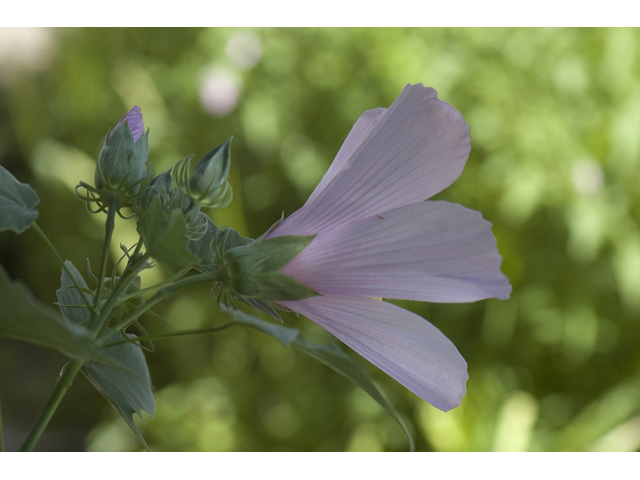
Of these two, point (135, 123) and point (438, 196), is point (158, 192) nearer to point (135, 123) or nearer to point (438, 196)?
point (135, 123)

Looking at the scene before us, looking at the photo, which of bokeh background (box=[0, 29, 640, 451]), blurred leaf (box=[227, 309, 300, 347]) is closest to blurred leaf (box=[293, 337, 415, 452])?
blurred leaf (box=[227, 309, 300, 347])

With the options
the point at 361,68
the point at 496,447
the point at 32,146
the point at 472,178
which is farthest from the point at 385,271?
the point at 32,146

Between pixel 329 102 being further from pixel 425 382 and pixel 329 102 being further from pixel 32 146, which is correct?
pixel 425 382

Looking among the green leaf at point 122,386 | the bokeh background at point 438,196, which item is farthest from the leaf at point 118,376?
the bokeh background at point 438,196

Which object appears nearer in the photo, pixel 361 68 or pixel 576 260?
pixel 576 260

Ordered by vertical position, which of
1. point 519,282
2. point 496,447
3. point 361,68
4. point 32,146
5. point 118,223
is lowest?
point 496,447

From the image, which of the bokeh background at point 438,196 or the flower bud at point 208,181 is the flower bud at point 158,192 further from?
the bokeh background at point 438,196

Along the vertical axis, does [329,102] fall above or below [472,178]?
above

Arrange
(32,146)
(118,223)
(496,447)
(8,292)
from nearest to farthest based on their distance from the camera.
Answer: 1. (8,292)
2. (496,447)
3. (118,223)
4. (32,146)
